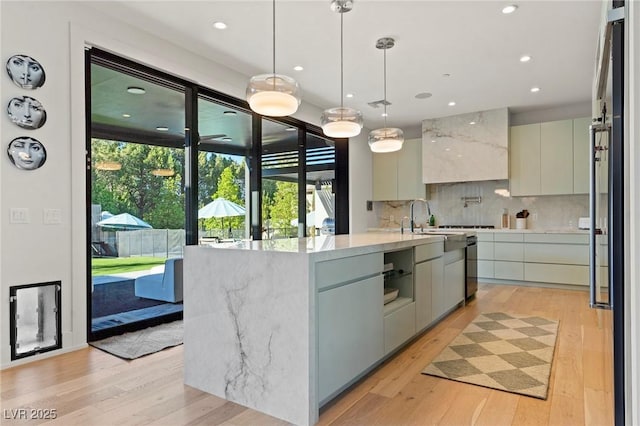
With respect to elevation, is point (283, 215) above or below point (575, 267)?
above

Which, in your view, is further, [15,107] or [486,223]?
[486,223]

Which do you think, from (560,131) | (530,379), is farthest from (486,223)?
(530,379)

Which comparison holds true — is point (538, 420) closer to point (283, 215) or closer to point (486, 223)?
point (283, 215)

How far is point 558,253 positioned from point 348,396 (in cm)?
476

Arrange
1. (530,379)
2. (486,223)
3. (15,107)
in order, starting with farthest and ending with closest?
1. (486,223)
2. (15,107)
3. (530,379)

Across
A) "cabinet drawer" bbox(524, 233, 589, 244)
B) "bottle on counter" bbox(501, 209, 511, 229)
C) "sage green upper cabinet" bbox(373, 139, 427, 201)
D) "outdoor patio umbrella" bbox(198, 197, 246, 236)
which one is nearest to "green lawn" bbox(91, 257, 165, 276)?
"outdoor patio umbrella" bbox(198, 197, 246, 236)

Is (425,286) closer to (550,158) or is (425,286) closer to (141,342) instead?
(141,342)

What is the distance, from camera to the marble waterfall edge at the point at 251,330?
6.49 ft

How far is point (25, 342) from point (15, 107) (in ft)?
5.66

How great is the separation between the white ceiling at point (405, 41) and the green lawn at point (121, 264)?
223 cm

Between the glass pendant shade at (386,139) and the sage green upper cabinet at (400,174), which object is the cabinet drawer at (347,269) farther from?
the sage green upper cabinet at (400,174)

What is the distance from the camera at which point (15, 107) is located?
9.33 ft

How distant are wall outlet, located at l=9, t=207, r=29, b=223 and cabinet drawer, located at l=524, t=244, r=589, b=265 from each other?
614 centimetres

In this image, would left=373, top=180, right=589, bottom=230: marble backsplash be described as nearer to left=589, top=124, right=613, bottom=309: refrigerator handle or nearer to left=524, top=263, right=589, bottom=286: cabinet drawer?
left=524, top=263, right=589, bottom=286: cabinet drawer
